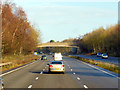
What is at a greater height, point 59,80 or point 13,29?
point 13,29

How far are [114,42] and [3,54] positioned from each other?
44.7 metres

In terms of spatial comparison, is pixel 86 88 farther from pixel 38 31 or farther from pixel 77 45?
pixel 77 45

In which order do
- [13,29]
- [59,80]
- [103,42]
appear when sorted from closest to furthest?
[59,80] → [13,29] → [103,42]

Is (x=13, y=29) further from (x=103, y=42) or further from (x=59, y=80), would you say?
(x=103, y=42)

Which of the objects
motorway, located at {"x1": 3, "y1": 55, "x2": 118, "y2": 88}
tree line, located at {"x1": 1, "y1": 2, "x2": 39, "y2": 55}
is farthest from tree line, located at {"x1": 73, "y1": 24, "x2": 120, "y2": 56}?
motorway, located at {"x1": 3, "y1": 55, "x2": 118, "y2": 88}

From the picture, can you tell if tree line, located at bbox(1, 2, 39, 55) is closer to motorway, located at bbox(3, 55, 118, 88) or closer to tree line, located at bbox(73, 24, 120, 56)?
motorway, located at bbox(3, 55, 118, 88)

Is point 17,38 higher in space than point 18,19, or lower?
lower

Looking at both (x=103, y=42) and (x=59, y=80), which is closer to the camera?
(x=59, y=80)

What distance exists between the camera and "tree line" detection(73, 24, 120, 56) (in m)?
82.7

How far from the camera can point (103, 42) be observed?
343ft

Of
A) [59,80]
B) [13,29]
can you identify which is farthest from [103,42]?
[59,80]

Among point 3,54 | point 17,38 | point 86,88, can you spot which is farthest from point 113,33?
point 86,88

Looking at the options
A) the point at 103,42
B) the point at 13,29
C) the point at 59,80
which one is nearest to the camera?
the point at 59,80

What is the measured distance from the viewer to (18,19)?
6053cm
